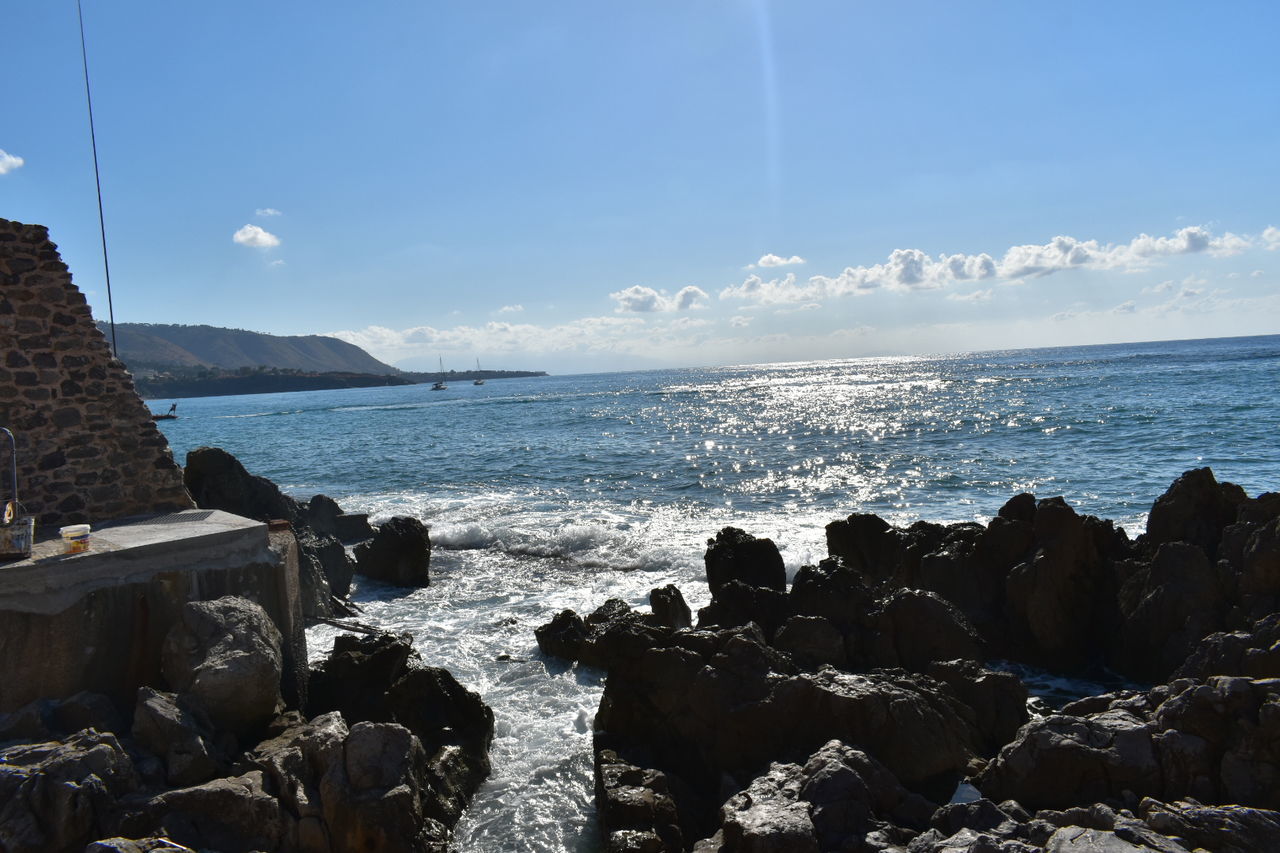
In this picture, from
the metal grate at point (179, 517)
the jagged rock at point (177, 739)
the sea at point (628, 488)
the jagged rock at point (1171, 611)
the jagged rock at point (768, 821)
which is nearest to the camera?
the jagged rock at point (768, 821)

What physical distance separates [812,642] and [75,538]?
7.63 metres

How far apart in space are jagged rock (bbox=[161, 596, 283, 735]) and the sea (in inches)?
83.9

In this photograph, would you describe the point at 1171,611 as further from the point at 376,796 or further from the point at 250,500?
the point at 250,500

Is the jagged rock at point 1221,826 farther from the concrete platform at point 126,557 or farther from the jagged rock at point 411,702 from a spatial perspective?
the concrete platform at point 126,557

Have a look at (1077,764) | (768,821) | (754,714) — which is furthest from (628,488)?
(768,821)

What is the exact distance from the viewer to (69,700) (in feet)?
22.0

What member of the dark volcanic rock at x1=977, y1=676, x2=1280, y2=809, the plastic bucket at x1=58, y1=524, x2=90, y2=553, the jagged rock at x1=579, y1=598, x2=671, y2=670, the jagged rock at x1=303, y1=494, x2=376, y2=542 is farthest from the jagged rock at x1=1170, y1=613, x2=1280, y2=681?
the jagged rock at x1=303, y1=494, x2=376, y2=542

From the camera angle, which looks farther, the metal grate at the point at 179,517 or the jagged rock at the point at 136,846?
the metal grate at the point at 179,517

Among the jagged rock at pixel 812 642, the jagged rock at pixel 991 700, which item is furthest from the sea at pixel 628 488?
the jagged rock at pixel 991 700

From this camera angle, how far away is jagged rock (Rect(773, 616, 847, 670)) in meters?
9.25

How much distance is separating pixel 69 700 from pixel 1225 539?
1335cm

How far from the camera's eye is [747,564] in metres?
12.9

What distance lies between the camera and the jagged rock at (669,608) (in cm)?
1145

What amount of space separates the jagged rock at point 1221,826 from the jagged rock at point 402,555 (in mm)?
13465
